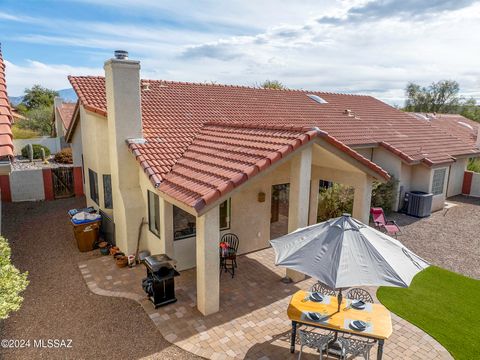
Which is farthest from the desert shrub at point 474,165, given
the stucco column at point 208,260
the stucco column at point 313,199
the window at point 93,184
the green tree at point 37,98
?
the green tree at point 37,98

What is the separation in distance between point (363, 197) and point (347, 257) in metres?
5.50

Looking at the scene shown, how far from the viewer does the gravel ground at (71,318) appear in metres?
7.91

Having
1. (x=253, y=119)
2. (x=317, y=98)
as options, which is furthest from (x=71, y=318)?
(x=317, y=98)

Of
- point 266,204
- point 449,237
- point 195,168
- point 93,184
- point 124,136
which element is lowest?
point 449,237

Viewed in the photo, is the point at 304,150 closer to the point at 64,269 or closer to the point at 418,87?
the point at 64,269

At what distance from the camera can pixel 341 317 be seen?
7746mm

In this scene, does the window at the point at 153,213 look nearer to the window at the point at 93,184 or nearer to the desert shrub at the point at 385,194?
the window at the point at 93,184

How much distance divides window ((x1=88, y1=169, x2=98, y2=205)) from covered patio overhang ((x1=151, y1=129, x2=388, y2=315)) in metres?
5.97

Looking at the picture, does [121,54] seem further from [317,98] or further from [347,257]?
[317,98]

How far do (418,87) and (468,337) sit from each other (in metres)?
80.0

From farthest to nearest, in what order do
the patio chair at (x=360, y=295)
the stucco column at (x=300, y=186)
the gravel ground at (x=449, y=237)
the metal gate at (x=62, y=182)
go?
the metal gate at (x=62, y=182) < the gravel ground at (x=449, y=237) < the stucco column at (x=300, y=186) < the patio chair at (x=360, y=295)

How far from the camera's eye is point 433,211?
20.8 m

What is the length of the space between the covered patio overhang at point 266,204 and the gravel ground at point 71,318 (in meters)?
1.86

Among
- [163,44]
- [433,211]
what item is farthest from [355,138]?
[163,44]
